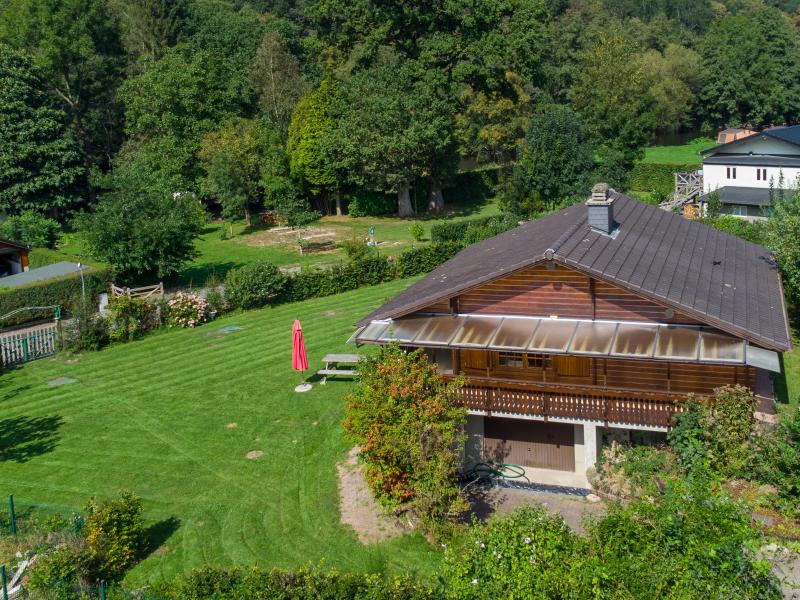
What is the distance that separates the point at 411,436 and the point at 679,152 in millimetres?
76066

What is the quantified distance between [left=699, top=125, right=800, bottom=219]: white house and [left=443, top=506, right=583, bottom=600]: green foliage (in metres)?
38.7

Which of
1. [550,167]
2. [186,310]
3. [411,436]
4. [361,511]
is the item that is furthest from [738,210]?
[411,436]

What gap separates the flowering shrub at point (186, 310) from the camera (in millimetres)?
33344

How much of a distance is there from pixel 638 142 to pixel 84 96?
4540 cm

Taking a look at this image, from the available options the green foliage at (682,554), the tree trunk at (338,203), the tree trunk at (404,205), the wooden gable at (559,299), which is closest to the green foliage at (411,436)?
the wooden gable at (559,299)

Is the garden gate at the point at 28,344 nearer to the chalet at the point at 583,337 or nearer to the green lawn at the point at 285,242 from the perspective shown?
the green lawn at the point at 285,242

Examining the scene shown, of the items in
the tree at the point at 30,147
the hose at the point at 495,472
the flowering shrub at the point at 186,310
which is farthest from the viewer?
the tree at the point at 30,147

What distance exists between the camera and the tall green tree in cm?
6212

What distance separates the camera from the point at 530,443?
20.2 m

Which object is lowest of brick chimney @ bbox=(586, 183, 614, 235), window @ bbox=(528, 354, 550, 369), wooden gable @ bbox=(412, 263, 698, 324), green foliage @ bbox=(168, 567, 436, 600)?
green foliage @ bbox=(168, 567, 436, 600)

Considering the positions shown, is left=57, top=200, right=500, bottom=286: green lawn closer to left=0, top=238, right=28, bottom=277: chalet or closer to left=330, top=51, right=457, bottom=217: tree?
left=0, top=238, right=28, bottom=277: chalet

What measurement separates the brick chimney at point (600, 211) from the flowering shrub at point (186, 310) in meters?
18.7

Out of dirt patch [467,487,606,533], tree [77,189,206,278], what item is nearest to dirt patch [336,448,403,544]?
dirt patch [467,487,606,533]

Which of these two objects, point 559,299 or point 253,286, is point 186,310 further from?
point 559,299
